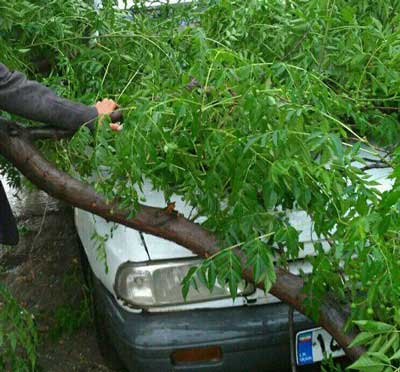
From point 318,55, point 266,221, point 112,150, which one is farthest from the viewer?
point 318,55

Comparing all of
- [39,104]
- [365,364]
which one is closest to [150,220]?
[39,104]

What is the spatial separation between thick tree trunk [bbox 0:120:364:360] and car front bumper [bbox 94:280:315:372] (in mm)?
416

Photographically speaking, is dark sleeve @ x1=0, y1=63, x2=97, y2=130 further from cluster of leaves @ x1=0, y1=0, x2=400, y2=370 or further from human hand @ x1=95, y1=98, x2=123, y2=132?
cluster of leaves @ x1=0, y1=0, x2=400, y2=370

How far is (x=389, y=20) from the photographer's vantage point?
305 centimetres

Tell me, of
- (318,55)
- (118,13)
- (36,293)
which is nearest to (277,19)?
(318,55)

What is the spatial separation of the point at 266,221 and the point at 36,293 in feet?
9.23

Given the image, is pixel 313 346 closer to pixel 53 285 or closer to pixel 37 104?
pixel 37 104

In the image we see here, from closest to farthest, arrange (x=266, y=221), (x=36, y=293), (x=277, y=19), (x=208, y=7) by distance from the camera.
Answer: (x=266, y=221) < (x=277, y=19) < (x=208, y=7) < (x=36, y=293)

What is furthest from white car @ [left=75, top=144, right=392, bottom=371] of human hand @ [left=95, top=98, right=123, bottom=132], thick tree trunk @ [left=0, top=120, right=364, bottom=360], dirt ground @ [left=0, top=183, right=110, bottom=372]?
dirt ground @ [left=0, top=183, right=110, bottom=372]

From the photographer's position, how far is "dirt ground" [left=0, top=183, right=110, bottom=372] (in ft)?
12.3

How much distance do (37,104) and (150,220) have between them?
1.83 feet

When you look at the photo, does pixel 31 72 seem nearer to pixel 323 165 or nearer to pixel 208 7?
pixel 208 7

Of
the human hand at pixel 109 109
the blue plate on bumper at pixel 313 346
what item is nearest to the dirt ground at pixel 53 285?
the blue plate on bumper at pixel 313 346

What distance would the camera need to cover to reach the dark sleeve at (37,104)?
7.75 ft
